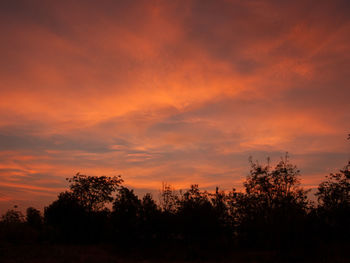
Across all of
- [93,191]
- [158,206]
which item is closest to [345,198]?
[158,206]

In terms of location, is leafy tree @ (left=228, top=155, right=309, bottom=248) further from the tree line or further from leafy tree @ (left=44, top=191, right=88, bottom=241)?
leafy tree @ (left=44, top=191, right=88, bottom=241)

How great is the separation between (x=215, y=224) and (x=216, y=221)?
0.46 m

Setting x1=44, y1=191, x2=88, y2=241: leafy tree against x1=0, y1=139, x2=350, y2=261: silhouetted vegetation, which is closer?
x1=0, y1=139, x2=350, y2=261: silhouetted vegetation

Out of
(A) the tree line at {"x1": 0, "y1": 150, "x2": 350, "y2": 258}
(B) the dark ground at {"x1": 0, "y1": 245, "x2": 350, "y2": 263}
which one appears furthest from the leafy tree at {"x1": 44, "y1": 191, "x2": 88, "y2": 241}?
(B) the dark ground at {"x1": 0, "y1": 245, "x2": 350, "y2": 263}

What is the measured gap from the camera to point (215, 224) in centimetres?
3588

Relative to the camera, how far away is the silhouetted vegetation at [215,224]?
3134 cm

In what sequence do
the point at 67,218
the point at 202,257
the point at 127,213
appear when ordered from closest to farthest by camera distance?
the point at 202,257, the point at 127,213, the point at 67,218

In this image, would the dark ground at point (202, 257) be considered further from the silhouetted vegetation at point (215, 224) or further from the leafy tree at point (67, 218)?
the leafy tree at point (67, 218)

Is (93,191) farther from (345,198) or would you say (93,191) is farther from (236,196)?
(345,198)

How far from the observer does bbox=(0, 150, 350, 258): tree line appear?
32469 millimetres

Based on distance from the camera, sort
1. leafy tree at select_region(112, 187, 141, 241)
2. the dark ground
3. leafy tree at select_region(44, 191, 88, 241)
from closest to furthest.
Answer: the dark ground, leafy tree at select_region(112, 187, 141, 241), leafy tree at select_region(44, 191, 88, 241)

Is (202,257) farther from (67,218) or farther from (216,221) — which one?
(67,218)

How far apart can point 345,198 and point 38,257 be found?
118ft

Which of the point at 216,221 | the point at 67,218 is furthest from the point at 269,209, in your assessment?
A: the point at 67,218
